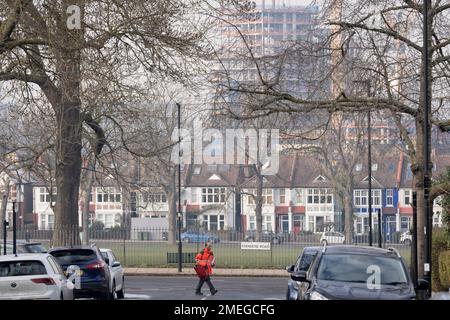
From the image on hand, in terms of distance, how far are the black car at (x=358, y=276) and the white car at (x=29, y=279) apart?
540 cm

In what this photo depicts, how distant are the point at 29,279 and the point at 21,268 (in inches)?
18.8

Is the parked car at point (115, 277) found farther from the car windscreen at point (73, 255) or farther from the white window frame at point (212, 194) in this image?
the white window frame at point (212, 194)

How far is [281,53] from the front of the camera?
32281 mm

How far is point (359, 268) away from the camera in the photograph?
19484 millimetres

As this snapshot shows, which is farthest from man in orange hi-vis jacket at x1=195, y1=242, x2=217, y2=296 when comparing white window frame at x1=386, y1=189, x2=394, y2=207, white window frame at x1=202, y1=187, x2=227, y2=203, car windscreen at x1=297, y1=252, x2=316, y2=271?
white window frame at x1=202, y1=187, x2=227, y2=203

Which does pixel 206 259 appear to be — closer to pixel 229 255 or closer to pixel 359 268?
pixel 359 268

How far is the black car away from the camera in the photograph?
1844 centimetres

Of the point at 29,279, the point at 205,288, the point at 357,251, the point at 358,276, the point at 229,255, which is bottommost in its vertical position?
the point at 205,288

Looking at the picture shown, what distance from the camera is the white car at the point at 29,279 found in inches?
869

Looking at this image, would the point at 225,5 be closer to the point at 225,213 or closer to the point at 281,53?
the point at 281,53

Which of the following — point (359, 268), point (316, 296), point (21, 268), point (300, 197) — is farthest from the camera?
point (300, 197)

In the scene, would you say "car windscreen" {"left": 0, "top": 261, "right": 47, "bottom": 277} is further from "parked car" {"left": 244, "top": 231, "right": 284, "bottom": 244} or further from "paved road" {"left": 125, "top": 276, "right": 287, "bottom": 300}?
"parked car" {"left": 244, "top": 231, "right": 284, "bottom": 244}

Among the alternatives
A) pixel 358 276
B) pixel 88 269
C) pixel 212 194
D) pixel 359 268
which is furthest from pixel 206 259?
pixel 212 194
